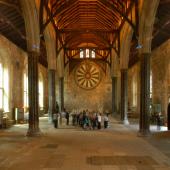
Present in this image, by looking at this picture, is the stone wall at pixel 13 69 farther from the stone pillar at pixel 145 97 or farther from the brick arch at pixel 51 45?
the stone pillar at pixel 145 97

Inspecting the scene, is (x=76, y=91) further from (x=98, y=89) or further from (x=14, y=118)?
(x=14, y=118)

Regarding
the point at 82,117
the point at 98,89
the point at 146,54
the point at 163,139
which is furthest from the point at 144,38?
the point at 98,89

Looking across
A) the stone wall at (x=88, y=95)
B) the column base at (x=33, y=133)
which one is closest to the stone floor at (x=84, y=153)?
the column base at (x=33, y=133)

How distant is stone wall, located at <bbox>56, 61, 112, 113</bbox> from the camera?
1570 inches

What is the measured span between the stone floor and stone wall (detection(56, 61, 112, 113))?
80.5 feet

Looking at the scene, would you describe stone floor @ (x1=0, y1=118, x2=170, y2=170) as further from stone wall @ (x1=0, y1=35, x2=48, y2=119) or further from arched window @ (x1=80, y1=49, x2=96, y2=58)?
arched window @ (x1=80, y1=49, x2=96, y2=58)

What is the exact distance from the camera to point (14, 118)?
23.3m

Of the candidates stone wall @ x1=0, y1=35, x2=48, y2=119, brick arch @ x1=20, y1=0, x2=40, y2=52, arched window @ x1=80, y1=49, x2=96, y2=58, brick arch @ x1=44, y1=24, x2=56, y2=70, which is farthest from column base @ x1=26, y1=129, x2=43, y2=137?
arched window @ x1=80, y1=49, x2=96, y2=58

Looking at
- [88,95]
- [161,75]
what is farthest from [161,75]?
[88,95]

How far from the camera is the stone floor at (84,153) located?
29.8 feet

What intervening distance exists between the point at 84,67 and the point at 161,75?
16.8 metres

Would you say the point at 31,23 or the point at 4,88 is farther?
the point at 4,88

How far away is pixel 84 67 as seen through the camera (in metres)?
39.9

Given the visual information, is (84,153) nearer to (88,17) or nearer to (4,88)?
(4,88)
